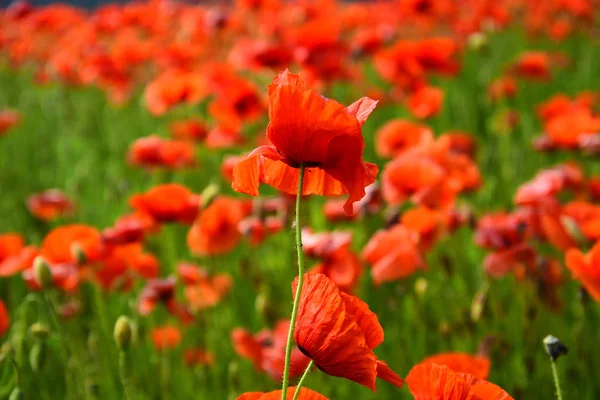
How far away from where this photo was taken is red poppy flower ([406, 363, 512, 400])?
0.58 metres

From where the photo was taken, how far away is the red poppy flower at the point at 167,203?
155cm

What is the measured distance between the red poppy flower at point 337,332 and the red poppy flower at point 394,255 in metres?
0.69

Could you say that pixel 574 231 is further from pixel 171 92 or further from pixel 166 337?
pixel 171 92

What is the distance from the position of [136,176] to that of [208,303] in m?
1.67

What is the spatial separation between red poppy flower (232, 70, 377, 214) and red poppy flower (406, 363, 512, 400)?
158 mm

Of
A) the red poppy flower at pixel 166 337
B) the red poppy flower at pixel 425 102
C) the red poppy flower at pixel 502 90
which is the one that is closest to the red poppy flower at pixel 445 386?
the red poppy flower at pixel 166 337

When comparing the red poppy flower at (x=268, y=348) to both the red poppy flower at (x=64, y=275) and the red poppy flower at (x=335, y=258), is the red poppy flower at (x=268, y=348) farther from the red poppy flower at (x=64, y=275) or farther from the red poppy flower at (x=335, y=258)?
the red poppy flower at (x=64, y=275)

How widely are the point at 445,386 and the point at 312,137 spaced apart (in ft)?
0.80

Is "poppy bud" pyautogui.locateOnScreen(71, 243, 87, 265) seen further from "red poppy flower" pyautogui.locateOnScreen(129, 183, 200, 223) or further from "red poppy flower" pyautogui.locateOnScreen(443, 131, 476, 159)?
"red poppy flower" pyautogui.locateOnScreen(443, 131, 476, 159)

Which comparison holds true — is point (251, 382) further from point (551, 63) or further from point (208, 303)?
point (551, 63)

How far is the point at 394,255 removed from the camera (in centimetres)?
130

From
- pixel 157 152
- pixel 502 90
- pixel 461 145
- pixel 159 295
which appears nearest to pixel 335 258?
pixel 159 295

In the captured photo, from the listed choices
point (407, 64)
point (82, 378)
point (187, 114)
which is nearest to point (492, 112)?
point (407, 64)

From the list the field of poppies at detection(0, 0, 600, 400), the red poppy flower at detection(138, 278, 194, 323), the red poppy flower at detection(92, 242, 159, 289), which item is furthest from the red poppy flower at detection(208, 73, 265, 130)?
the red poppy flower at detection(138, 278, 194, 323)
